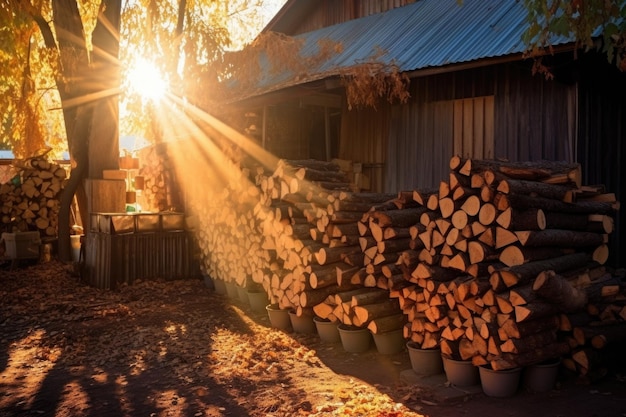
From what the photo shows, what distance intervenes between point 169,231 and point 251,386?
21.7 ft

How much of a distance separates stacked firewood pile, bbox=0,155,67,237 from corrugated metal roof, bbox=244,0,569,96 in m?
6.57

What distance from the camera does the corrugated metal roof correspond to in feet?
30.1

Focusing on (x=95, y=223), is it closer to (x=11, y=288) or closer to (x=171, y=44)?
(x=11, y=288)

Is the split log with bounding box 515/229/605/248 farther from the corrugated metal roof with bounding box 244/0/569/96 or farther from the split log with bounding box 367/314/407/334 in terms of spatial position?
the corrugated metal roof with bounding box 244/0/569/96

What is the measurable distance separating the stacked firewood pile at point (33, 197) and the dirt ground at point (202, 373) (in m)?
5.15

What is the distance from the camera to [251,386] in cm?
647

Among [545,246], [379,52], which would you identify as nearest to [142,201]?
[379,52]

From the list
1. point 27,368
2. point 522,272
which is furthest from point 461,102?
point 27,368

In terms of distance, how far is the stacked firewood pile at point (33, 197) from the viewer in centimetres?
1513

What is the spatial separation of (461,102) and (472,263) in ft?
14.9

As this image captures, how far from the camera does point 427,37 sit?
11.1 metres

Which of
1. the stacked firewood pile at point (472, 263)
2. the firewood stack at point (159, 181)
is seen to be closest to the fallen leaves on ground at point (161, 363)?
the stacked firewood pile at point (472, 263)

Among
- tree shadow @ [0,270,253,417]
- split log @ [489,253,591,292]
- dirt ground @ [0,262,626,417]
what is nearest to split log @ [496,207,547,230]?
split log @ [489,253,591,292]

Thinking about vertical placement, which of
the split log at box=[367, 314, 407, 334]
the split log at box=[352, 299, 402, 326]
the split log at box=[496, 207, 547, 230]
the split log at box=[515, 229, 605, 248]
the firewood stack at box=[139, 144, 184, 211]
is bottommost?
the split log at box=[367, 314, 407, 334]
